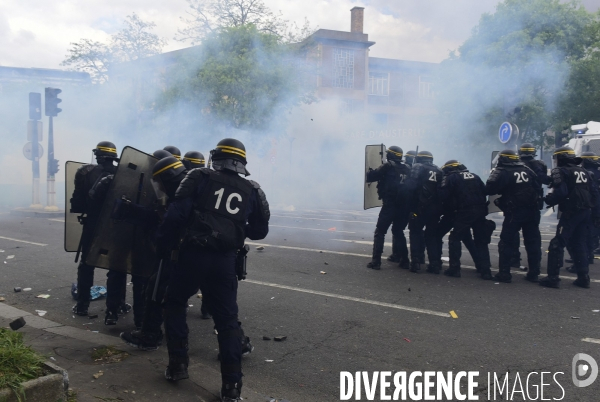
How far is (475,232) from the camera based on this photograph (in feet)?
25.1

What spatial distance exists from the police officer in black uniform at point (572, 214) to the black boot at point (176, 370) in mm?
5156

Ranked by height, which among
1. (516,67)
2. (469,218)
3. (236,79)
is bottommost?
(469,218)

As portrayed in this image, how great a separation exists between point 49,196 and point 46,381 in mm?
16993

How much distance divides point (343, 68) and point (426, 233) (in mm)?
23997

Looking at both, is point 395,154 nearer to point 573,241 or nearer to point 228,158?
point 573,241

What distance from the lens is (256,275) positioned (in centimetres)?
752

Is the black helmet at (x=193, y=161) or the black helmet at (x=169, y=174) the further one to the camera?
the black helmet at (x=193, y=161)

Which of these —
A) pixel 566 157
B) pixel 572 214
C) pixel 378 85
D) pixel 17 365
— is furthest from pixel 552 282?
pixel 378 85

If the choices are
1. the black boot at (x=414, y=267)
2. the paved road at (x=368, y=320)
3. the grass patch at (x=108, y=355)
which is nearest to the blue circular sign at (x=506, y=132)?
the paved road at (x=368, y=320)

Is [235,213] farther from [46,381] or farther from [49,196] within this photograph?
[49,196]

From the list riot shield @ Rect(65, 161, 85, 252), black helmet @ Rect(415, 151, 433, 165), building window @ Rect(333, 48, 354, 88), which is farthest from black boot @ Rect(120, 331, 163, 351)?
building window @ Rect(333, 48, 354, 88)

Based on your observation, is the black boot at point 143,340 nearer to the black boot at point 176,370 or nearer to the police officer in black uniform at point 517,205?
the black boot at point 176,370

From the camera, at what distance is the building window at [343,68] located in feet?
97.5

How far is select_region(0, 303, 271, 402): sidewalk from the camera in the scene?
3517mm
